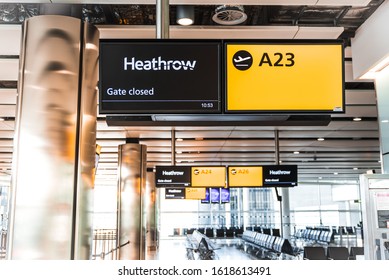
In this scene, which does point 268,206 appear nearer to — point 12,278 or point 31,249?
point 31,249

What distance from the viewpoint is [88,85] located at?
4.25 metres

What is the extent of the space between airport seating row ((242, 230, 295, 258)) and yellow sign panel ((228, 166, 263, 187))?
2867 mm

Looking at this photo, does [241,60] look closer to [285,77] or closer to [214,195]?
[285,77]

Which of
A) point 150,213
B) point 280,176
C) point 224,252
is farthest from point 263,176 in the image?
point 150,213

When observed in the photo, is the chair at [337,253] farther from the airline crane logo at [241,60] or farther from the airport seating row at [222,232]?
the airport seating row at [222,232]

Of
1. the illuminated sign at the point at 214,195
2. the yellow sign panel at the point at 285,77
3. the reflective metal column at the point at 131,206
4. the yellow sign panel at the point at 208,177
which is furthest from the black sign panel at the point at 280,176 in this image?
the illuminated sign at the point at 214,195

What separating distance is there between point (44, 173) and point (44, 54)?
1.11 meters

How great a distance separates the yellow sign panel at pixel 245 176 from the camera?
10.9 meters

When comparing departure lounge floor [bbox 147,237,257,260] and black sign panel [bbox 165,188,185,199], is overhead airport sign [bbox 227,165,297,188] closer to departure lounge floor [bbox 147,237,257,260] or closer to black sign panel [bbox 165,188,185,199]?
departure lounge floor [bbox 147,237,257,260]

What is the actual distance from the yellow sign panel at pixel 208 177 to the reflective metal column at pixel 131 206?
1991 mm

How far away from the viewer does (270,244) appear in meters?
15.1

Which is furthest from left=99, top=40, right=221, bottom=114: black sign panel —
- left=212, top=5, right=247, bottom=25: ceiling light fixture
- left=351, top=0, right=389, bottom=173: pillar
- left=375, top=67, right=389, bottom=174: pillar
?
left=375, top=67, right=389, bottom=174: pillar

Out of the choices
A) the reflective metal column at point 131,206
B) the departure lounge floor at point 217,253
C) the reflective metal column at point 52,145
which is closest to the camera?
the reflective metal column at point 52,145

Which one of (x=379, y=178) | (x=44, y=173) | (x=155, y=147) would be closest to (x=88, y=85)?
(x=44, y=173)
